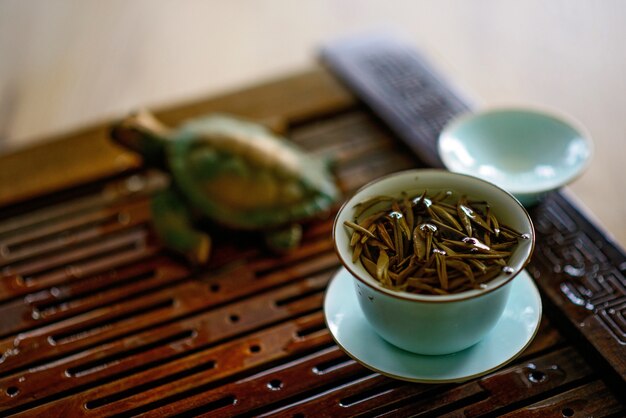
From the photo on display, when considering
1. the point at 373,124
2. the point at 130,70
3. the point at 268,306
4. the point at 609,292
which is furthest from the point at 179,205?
the point at 130,70

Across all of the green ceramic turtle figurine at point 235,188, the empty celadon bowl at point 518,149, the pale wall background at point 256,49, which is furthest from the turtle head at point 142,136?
the pale wall background at point 256,49

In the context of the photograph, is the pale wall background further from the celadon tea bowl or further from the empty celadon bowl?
the celadon tea bowl

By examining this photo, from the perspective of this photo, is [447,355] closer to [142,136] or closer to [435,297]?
[435,297]

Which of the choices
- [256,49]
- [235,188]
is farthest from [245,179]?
[256,49]

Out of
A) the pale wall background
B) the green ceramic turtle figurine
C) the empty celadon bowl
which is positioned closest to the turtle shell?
the green ceramic turtle figurine

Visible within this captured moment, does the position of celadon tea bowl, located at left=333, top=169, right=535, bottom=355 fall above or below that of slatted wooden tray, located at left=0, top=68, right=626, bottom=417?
above

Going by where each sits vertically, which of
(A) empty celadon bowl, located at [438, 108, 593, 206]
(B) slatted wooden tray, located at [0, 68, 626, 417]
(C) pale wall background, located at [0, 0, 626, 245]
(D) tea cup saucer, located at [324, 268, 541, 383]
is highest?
(A) empty celadon bowl, located at [438, 108, 593, 206]
